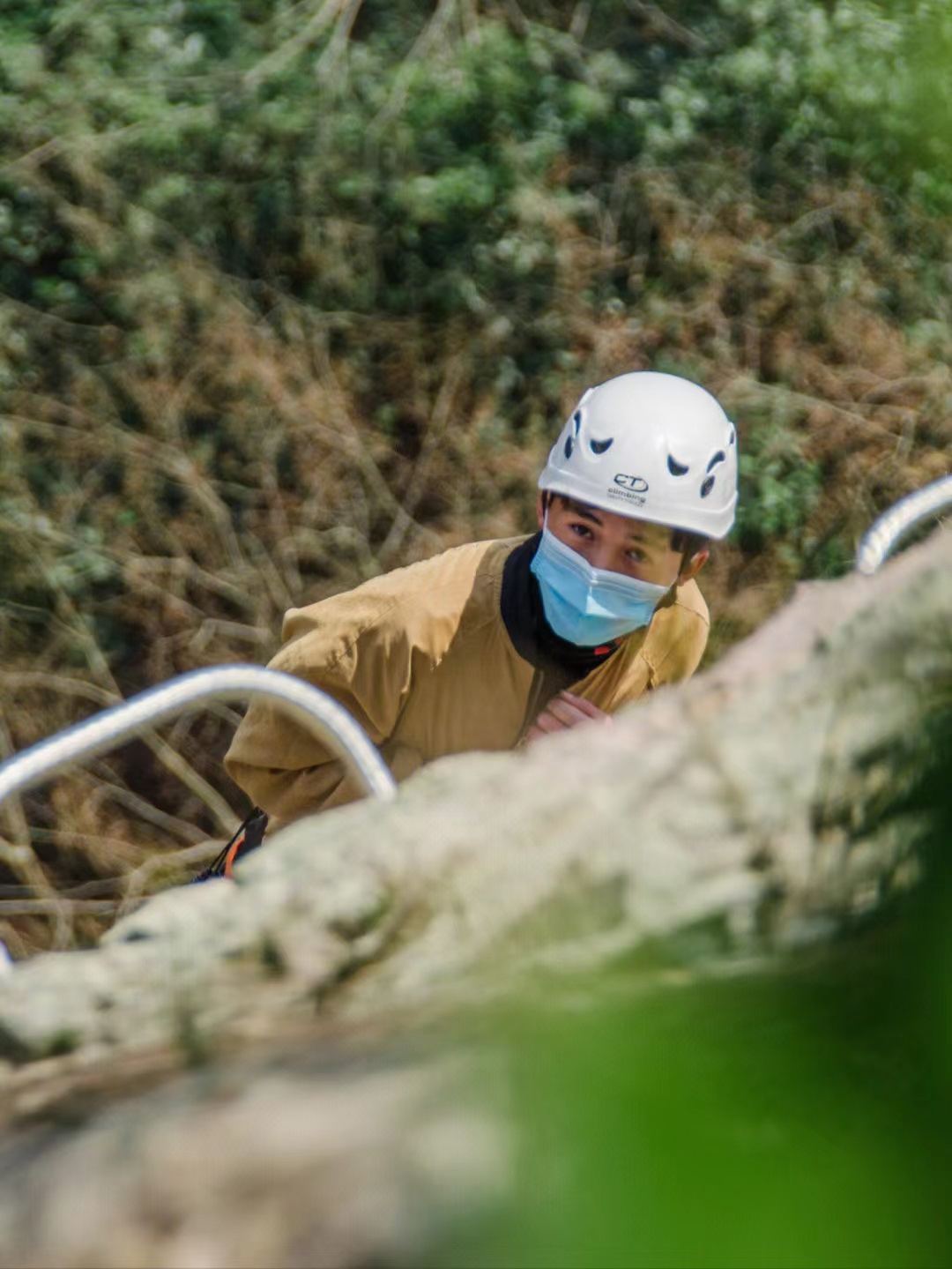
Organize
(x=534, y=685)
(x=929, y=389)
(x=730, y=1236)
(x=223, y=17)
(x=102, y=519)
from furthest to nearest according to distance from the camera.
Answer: (x=223, y=17)
(x=102, y=519)
(x=929, y=389)
(x=534, y=685)
(x=730, y=1236)

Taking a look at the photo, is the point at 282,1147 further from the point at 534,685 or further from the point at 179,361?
the point at 179,361

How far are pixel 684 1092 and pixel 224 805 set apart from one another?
629 centimetres

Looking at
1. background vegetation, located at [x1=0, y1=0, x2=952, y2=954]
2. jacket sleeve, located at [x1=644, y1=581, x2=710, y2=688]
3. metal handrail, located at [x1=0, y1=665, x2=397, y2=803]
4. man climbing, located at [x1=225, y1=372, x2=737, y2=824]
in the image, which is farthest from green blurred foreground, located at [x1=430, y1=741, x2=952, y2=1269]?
background vegetation, located at [x1=0, y1=0, x2=952, y2=954]

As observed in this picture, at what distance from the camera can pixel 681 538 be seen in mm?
2818

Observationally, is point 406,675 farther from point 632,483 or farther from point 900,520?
point 900,520

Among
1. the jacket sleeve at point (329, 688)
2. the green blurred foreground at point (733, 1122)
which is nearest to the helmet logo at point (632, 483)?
the jacket sleeve at point (329, 688)

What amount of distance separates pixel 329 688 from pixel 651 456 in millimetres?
838

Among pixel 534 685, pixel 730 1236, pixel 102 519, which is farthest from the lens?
pixel 102 519

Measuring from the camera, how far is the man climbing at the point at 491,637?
2.61 m

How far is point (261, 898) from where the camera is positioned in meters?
0.45

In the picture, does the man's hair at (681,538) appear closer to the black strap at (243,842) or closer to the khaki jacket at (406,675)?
the khaki jacket at (406,675)

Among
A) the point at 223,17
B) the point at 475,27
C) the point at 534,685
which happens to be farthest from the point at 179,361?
the point at 534,685

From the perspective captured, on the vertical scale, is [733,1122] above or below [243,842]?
above

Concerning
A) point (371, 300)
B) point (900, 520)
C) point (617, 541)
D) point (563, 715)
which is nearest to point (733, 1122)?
point (900, 520)
